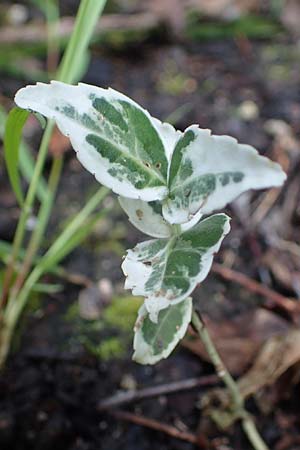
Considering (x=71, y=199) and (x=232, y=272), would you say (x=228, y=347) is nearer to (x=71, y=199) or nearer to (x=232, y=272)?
(x=232, y=272)

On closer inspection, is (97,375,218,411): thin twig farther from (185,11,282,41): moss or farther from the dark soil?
(185,11,282,41): moss

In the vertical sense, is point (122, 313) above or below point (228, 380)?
below

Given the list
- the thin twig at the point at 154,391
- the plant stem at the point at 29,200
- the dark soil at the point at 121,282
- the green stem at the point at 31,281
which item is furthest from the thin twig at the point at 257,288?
the plant stem at the point at 29,200

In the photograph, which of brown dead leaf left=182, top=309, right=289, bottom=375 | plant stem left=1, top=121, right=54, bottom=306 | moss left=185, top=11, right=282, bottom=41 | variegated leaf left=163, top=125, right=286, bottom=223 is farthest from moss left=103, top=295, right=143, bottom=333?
moss left=185, top=11, right=282, bottom=41

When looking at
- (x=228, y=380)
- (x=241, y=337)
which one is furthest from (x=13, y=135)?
(x=241, y=337)

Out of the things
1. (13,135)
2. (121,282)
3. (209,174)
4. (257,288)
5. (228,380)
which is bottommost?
(121,282)

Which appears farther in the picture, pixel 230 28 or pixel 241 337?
pixel 230 28

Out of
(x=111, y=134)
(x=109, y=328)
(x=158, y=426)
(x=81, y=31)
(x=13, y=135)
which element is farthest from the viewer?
(x=109, y=328)

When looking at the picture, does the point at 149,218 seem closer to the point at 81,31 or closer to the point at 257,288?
the point at 81,31
